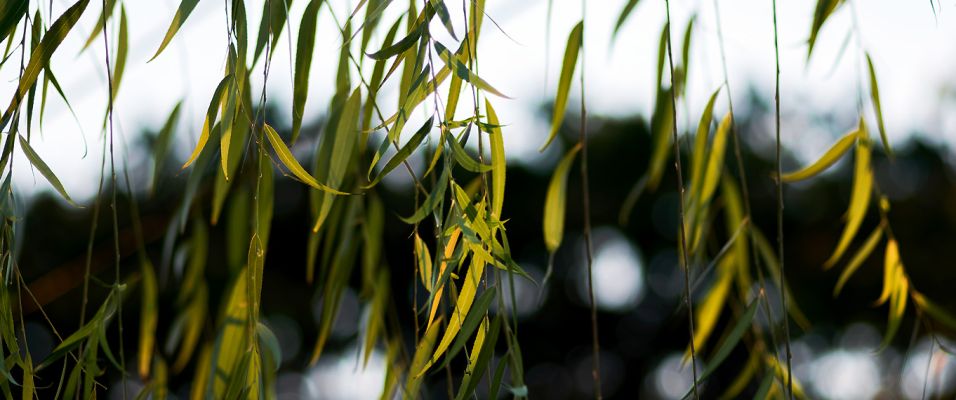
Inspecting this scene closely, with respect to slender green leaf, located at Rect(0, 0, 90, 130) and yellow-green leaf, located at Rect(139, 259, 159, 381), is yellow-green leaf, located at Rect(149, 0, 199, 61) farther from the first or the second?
yellow-green leaf, located at Rect(139, 259, 159, 381)

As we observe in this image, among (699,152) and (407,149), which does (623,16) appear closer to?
(699,152)

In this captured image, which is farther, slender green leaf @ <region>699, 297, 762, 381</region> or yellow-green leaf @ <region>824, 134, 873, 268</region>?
yellow-green leaf @ <region>824, 134, 873, 268</region>

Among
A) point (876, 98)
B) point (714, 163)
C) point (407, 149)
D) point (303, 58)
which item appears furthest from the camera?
point (714, 163)

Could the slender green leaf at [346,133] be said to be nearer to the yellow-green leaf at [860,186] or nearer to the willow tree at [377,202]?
the willow tree at [377,202]

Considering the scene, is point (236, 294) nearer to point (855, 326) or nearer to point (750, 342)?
point (750, 342)

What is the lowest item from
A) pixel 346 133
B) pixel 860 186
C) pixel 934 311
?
pixel 934 311

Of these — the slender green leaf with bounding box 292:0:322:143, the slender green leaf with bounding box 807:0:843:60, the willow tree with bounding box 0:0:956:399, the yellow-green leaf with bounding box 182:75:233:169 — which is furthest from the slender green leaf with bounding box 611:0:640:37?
the yellow-green leaf with bounding box 182:75:233:169

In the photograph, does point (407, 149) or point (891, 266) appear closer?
point (407, 149)

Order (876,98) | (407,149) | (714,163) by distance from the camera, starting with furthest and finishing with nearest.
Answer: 1. (714,163)
2. (876,98)
3. (407,149)

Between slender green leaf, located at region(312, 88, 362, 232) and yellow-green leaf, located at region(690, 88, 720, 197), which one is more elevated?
slender green leaf, located at region(312, 88, 362, 232)

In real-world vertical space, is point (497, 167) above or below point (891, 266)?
above

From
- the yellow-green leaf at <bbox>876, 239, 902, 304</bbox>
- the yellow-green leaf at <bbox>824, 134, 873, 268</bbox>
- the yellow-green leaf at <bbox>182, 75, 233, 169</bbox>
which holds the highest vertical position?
the yellow-green leaf at <bbox>182, 75, 233, 169</bbox>

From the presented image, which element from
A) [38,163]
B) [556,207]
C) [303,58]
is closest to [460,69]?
[303,58]

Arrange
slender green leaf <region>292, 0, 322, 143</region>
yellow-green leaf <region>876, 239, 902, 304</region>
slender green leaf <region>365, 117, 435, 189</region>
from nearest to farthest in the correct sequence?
slender green leaf <region>365, 117, 435, 189</region> < slender green leaf <region>292, 0, 322, 143</region> < yellow-green leaf <region>876, 239, 902, 304</region>
